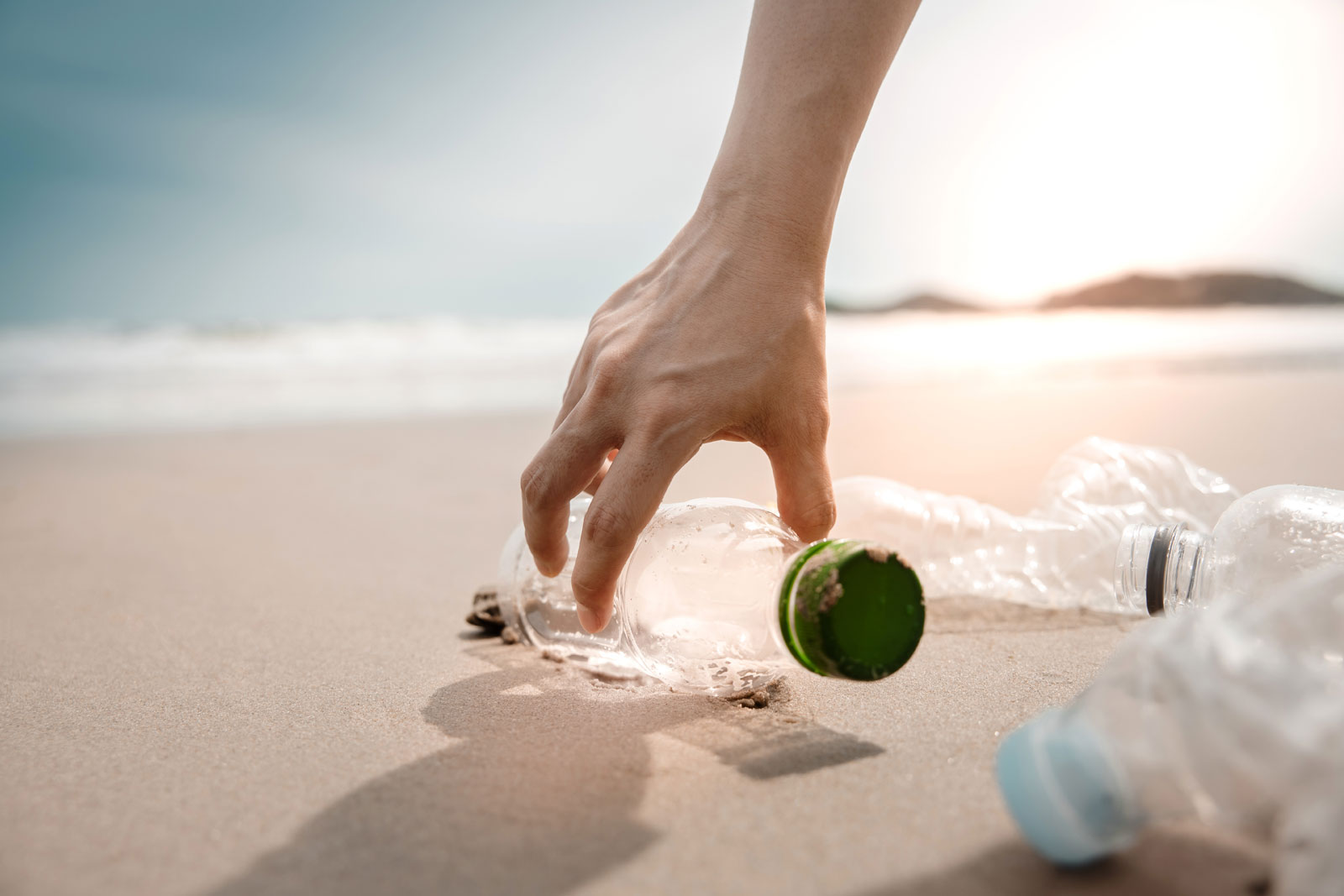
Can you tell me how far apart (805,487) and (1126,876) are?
53 centimetres

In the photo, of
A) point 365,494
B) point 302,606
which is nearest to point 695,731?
point 302,606

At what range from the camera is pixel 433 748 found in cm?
115

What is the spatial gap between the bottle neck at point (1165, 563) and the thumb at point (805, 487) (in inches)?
20.4

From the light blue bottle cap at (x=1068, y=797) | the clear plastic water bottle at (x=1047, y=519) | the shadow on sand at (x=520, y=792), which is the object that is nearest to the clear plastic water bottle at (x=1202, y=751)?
the light blue bottle cap at (x=1068, y=797)

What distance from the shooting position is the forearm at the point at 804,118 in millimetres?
1207

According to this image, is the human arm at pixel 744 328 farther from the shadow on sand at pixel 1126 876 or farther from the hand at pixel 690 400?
the shadow on sand at pixel 1126 876

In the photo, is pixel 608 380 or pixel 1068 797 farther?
Answer: pixel 608 380

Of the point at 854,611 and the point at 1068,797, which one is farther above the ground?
the point at 854,611

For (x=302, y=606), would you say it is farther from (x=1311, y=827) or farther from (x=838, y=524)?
(x=1311, y=827)

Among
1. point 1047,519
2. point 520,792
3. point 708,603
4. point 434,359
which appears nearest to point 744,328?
point 708,603

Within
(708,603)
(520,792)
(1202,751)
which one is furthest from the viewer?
(708,603)

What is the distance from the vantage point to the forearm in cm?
121

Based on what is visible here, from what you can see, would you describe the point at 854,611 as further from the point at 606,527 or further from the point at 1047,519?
the point at 1047,519

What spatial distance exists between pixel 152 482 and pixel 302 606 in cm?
196
